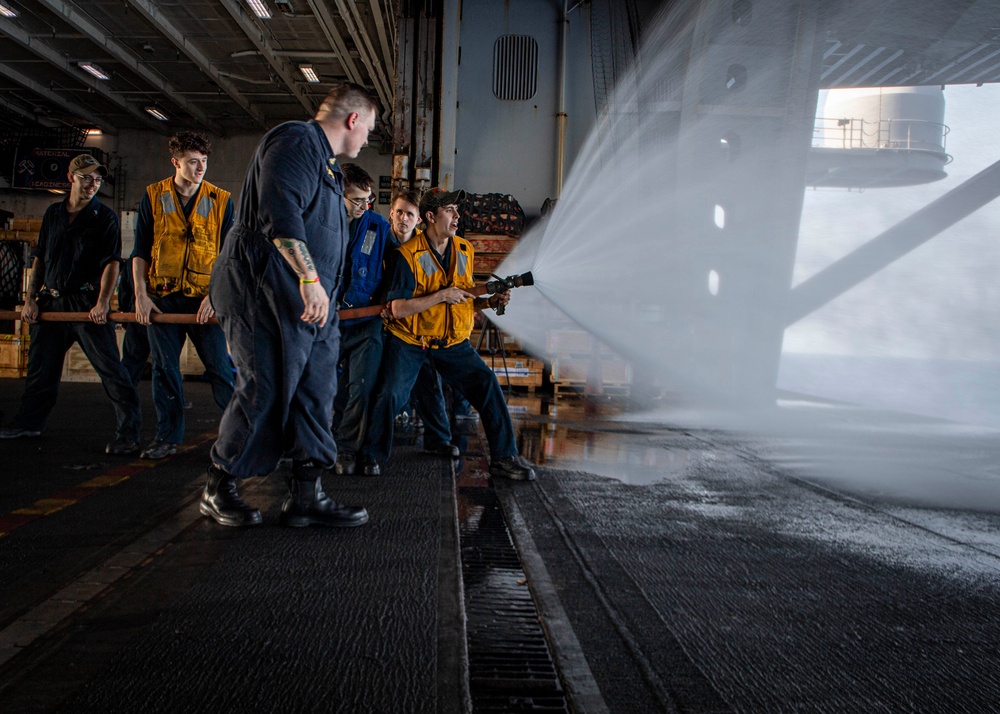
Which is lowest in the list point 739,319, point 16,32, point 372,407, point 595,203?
point 372,407

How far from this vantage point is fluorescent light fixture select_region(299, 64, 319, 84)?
1820 centimetres

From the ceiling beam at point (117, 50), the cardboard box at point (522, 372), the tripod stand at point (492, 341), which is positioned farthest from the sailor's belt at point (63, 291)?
the ceiling beam at point (117, 50)

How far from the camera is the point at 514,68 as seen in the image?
35.8 feet

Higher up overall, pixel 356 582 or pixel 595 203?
pixel 595 203

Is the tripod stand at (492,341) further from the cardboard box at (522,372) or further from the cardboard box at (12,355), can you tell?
the cardboard box at (12,355)

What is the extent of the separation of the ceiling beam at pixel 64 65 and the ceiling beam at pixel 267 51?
16.5 feet

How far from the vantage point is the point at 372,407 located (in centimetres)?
432

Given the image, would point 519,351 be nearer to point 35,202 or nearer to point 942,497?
point 942,497

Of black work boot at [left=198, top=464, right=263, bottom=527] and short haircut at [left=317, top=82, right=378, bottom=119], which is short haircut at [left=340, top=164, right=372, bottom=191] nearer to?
short haircut at [left=317, top=82, right=378, bottom=119]

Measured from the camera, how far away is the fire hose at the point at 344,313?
4020 mm

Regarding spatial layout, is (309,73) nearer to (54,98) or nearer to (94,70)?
(94,70)

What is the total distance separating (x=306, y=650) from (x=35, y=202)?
2742 centimetres

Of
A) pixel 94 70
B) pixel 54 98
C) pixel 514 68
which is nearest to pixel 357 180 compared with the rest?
pixel 514 68

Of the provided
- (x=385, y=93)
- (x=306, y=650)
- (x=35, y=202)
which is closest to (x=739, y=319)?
(x=306, y=650)
